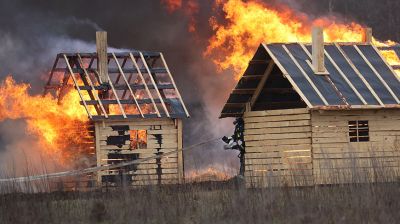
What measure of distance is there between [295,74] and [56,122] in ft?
34.6

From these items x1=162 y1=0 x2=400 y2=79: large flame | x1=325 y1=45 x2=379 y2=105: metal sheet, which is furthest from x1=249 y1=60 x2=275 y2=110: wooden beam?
x1=162 y1=0 x2=400 y2=79: large flame

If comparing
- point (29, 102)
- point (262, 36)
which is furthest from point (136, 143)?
point (262, 36)

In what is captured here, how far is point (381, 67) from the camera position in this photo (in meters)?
41.1

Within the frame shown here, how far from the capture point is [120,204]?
3109cm

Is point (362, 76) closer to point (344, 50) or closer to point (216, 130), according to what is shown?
point (344, 50)

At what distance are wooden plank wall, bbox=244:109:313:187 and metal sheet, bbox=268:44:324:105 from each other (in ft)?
2.59

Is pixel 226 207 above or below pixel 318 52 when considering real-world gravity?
below

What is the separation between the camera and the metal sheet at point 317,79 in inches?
1524

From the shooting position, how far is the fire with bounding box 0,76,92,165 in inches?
1716

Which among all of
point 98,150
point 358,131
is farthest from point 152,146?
point 358,131

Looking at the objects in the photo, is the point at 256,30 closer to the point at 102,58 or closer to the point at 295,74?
the point at 102,58

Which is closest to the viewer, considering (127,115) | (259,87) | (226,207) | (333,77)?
(226,207)

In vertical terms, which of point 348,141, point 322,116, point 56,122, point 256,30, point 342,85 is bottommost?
point 348,141

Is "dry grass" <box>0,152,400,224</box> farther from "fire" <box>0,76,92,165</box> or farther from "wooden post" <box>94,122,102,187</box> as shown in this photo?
"fire" <box>0,76,92,165</box>
